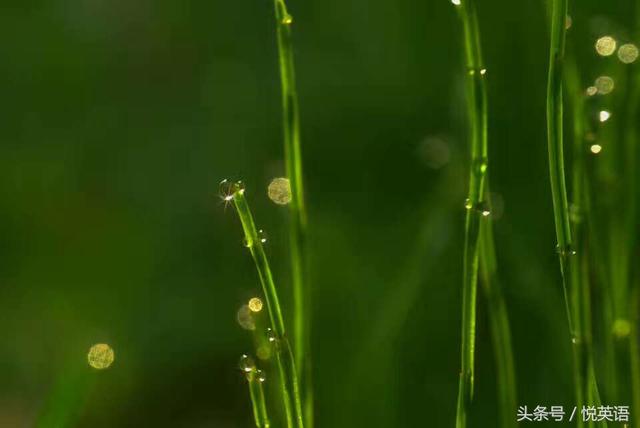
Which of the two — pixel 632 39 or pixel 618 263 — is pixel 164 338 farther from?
pixel 632 39

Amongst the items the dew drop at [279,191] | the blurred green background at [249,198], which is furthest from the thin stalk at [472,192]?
the dew drop at [279,191]

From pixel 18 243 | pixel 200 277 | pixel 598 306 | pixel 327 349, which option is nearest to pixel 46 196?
pixel 18 243

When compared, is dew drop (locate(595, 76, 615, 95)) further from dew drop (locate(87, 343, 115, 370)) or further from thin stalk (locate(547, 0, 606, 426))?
dew drop (locate(87, 343, 115, 370))

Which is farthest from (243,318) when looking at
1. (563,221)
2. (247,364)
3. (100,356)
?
(563,221)

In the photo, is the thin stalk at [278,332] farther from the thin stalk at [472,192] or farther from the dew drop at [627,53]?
the dew drop at [627,53]

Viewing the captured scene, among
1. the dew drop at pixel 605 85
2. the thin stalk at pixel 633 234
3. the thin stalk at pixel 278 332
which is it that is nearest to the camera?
the thin stalk at pixel 278 332
